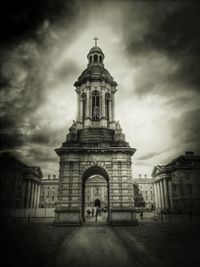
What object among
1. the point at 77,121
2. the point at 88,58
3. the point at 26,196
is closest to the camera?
the point at 77,121

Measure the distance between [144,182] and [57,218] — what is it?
104 m

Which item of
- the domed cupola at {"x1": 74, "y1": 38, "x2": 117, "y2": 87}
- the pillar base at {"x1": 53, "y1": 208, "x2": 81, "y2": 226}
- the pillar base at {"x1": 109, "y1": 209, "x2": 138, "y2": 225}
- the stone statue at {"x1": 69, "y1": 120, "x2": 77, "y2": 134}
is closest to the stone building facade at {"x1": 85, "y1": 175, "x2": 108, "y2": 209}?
the domed cupola at {"x1": 74, "y1": 38, "x2": 117, "y2": 87}

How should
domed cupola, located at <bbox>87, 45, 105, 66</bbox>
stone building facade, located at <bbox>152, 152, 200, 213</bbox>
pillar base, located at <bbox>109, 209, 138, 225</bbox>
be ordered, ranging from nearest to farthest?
pillar base, located at <bbox>109, 209, 138, 225</bbox> → domed cupola, located at <bbox>87, 45, 105, 66</bbox> → stone building facade, located at <bbox>152, 152, 200, 213</bbox>

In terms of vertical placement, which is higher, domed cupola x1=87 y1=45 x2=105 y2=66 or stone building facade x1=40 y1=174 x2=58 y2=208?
domed cupola x1=87 y1=45 x2=105 y2=66

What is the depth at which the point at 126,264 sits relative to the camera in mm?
10453

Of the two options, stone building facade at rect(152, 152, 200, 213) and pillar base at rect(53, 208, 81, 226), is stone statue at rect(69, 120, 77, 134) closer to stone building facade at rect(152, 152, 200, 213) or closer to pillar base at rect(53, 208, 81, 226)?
pillar base at rect(53, 208, 81, 226)

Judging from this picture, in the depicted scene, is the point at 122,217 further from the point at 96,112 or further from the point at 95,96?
the point at 95,96

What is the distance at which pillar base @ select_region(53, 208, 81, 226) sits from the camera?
2773 cm

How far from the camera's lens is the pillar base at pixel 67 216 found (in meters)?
27.7

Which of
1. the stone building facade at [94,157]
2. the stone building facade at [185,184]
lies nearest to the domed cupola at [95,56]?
the stone building facade at [94,157]

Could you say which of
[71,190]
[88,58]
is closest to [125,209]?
[71,190]

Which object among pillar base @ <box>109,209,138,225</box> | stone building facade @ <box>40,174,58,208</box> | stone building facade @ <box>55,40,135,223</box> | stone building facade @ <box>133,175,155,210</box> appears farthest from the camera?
stone building facade @ <box>133,175,155,210</box>

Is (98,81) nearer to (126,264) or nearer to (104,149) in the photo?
(104,149)

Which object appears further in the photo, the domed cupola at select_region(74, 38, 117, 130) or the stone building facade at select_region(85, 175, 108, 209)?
the stone building facade at select_region(85, 175, 108, 209)
